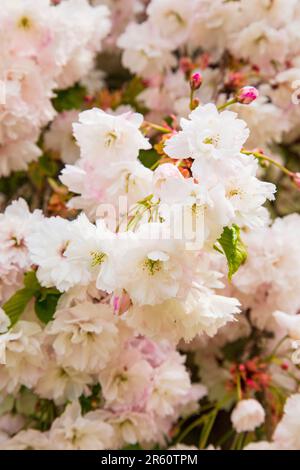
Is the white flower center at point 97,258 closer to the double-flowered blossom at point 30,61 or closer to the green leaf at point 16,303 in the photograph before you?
the green leaf at point 16,303

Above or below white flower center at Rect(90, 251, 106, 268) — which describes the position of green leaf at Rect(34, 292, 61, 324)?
below

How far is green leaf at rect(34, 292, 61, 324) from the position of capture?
46.7 inches

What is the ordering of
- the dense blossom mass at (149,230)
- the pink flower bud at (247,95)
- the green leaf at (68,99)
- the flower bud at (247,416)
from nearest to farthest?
1. the dense blossom mass at (149,230)
2. the pink flower bud at (247,95)
3. the flower bud at (247,416)
4. the green leaf at (68,99)

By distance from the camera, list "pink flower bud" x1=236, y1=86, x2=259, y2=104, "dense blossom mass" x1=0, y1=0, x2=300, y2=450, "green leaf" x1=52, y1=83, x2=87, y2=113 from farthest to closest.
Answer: "green leaf" x1=52, y1=83, x2=87, y2=113
"pink flower bud" x1=236, y1=86, x2=259, y2=104
"dense blossom mass" x1=0, y1=0, x2=300, y2=450

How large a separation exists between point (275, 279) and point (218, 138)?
19.2 inches

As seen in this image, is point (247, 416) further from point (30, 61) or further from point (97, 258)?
point (30, 61)

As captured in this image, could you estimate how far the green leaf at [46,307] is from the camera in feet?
3.89

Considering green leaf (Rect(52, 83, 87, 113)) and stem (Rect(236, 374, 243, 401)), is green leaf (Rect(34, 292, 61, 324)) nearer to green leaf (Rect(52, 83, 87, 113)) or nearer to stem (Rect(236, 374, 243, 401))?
stem (Rect(236, 374, 243, 401))

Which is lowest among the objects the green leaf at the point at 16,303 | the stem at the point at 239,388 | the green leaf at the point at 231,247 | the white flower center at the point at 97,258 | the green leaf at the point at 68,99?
the stem at the point at 239,388

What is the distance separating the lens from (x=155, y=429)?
4.60 ft

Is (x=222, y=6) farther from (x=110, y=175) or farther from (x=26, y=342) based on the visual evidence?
(x=26, y=342)

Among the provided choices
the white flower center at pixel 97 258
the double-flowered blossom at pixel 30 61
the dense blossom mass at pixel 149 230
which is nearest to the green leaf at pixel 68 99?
the dense blossom mass at pixel 149 230

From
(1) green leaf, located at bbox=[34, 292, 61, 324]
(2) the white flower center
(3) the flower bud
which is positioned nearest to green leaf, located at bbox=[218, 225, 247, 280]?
(2) the white flower center

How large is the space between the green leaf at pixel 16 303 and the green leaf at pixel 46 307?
17mm
